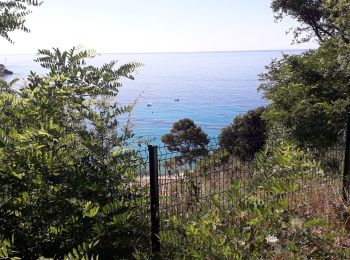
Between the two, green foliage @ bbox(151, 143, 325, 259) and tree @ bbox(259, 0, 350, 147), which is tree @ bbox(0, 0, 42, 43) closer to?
green foliage @ bbox(151, 143, 325, 259)

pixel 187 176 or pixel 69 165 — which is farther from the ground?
pixel 69 165

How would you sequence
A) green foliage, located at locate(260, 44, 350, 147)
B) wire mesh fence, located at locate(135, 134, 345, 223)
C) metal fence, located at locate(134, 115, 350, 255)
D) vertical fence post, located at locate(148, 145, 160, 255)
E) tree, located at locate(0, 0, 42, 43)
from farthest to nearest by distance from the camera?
green foliage, located at locate(260, 44, 350, 147), wire mesh fence, located at locate(135, 134, 345, 223), metal fence, located at locate(134, 115, 350, 255), vertical fence post, located at locate(148, 145, 160, 255), tree, located at locate(0, 0, 42, 43)

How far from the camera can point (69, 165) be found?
2979 millimetres

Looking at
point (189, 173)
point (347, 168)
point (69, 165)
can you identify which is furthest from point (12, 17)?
point (347, 168)

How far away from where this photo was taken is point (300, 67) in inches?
394

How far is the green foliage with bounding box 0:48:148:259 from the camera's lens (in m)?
2.73

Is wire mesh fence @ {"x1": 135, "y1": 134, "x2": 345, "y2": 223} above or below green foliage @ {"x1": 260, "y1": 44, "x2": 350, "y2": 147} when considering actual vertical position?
below

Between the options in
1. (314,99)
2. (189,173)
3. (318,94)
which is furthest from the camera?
(318,94)

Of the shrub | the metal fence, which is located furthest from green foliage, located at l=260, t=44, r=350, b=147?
the shrub

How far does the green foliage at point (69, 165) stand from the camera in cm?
273

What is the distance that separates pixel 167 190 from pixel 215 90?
145247mm

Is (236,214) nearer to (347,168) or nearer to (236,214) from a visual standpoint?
(236,214)

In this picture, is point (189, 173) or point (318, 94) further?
point (318, 94)

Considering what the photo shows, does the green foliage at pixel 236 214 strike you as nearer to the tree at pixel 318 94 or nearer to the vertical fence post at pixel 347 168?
the vertical fence post at pixel 347 168
